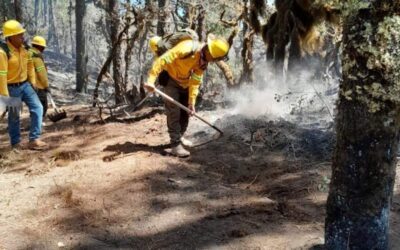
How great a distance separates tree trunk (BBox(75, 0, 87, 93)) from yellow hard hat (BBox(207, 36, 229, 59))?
14.7m

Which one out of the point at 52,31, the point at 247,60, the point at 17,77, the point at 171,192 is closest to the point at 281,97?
the point at 247,60

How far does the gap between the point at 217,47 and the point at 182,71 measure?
690 mm

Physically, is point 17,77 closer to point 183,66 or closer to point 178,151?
point 183,66

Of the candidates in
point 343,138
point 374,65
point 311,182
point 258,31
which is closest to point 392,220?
point 311,182

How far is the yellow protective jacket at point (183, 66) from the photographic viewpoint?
6.10 metres

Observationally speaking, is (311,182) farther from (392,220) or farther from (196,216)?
(196,216)

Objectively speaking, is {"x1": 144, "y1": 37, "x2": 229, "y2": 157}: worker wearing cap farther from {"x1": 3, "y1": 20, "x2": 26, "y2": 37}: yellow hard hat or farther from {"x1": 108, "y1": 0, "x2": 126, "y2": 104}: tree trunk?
{"x1": 108, "y1": 0, "x2": 126, "y2": 104}: tree trunk

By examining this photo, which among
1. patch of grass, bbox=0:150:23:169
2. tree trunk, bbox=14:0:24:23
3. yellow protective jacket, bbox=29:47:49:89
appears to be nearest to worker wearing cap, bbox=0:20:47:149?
patch of grass, bbox=0:150:23:169

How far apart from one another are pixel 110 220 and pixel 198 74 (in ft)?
8.78

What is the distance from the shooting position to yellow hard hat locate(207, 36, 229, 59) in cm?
603

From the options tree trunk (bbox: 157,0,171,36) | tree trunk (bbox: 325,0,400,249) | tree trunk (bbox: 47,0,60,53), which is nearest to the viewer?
tree trunk (bbox: 325,0,400,249)

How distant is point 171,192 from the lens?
5.20 metres

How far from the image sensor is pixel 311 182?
5.52 metres

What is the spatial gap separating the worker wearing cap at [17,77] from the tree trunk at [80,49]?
42.0 ft
